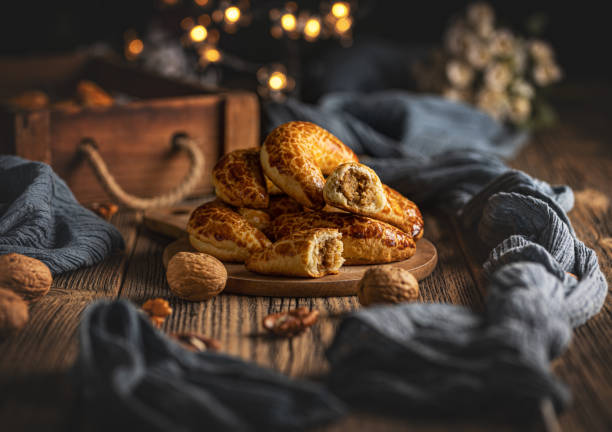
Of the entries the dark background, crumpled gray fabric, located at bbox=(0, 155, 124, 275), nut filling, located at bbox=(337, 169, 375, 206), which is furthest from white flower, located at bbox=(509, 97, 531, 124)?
crumpled gray fabric, located at bbox=(0, 155, 124, 275)

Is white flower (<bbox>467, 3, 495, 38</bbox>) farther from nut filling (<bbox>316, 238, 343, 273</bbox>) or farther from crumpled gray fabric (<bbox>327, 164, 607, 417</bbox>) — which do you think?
nut filling (<bbox>316, 238, 343, 273</bbox>)

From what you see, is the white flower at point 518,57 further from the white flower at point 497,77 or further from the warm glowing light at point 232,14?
the warm glowing light at point 232,14

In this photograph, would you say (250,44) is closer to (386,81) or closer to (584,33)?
(386,81)

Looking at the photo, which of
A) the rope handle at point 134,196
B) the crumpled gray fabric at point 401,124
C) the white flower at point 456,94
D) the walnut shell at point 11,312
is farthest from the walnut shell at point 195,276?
the white flower at point 456,94

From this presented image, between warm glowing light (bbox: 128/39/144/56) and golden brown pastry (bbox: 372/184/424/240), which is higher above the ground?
golden brown pastry (bbox: 372/184/424/240)

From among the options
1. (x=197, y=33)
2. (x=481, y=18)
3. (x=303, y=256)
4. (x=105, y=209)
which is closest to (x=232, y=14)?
(x=197, y=33)

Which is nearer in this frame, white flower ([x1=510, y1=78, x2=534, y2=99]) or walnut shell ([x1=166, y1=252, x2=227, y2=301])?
walnut shell ([x1=166, y1=252, x2=227, y2=301])

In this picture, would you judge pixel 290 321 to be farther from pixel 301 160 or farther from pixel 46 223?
pixel 46 223
